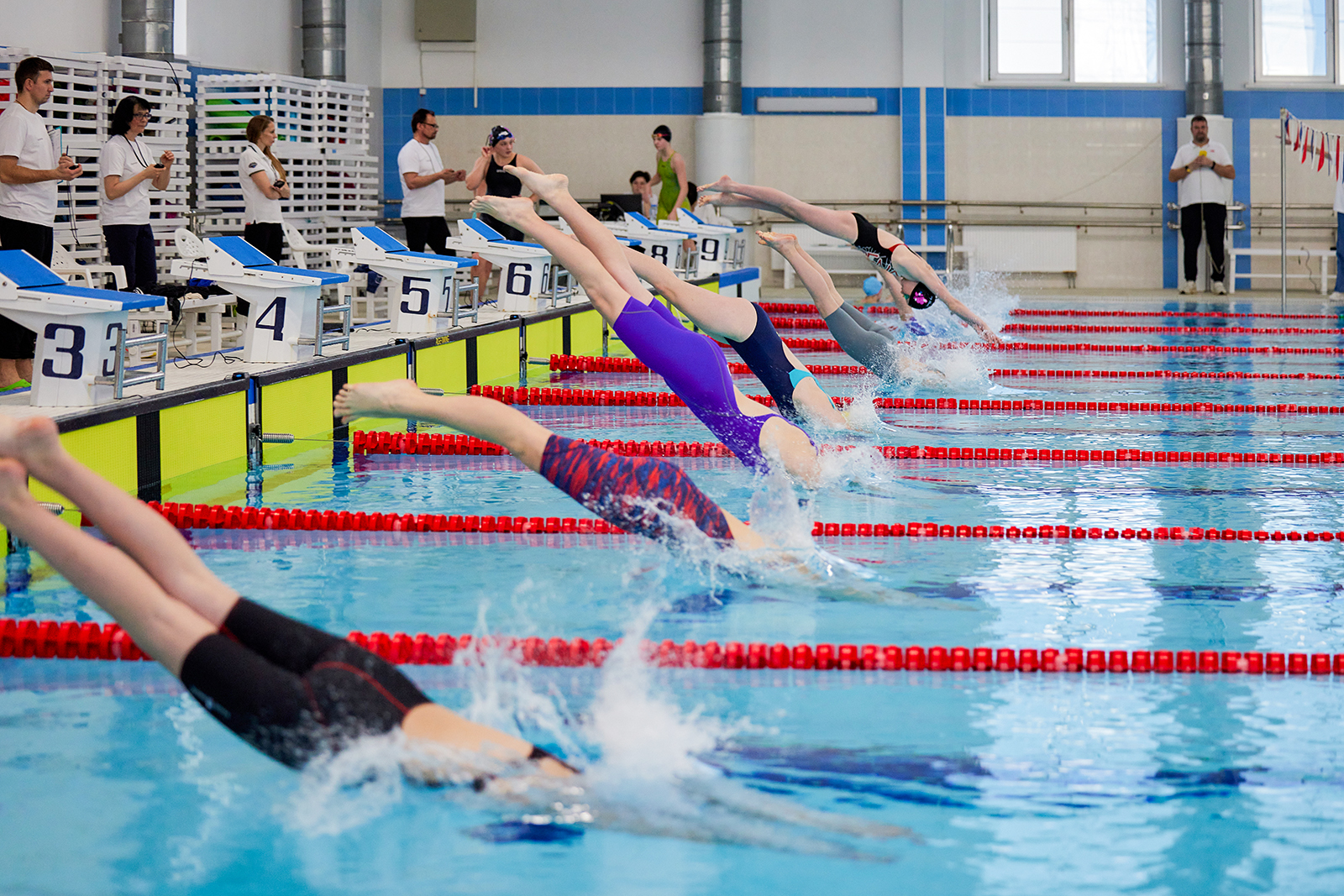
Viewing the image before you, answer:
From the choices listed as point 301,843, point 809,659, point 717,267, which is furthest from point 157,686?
point 717,267

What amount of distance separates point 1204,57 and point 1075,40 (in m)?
1.41

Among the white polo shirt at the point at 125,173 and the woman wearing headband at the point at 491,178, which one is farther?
the woman wearing headband at the point at 491,178

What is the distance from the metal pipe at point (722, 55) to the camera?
614 inches

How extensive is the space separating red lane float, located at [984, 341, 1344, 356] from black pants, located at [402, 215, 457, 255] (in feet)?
13.1

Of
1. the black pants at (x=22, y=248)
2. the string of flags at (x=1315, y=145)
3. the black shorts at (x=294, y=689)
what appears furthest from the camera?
the string of flags at (x=1315, y=145)

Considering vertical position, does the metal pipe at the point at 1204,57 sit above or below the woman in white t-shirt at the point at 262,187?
above

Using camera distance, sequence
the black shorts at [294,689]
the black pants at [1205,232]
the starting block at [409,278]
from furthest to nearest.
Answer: the black pants at [1205,232], the starting block at [409,278], the black shorts at [294,689]

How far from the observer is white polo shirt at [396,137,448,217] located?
9727mm

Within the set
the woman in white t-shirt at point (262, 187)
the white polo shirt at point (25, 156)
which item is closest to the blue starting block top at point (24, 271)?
the white polo shirt at point (25, 156)

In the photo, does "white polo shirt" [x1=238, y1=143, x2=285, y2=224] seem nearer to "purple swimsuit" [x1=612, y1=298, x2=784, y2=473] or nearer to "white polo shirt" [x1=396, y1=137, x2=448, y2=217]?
"white polo shirt" [x1=396, y1=137, x2=448, y2=217]

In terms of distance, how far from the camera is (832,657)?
344 cm

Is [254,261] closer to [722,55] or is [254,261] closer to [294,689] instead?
[294,689]

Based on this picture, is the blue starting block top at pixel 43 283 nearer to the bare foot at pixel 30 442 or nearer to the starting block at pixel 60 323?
the starting block at pixel 60 323

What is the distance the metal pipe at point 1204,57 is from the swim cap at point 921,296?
9.81 meters
